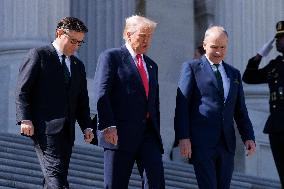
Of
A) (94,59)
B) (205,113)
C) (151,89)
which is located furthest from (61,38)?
(94,59)

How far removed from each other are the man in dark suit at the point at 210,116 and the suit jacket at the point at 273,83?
713mm

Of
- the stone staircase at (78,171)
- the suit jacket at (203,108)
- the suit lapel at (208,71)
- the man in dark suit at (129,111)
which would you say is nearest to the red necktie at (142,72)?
the man in dark suit at (129,111)

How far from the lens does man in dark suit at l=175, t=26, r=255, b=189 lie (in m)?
7.41

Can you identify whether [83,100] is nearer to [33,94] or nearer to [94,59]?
[33,94]

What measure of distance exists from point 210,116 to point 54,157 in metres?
1.33

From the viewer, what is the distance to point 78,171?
991 cm

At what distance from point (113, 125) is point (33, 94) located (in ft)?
2.04

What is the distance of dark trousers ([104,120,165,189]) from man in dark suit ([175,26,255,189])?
446 millimetres

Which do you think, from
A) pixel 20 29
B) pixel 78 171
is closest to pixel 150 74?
pixel 78 171

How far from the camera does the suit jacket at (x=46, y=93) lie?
22.9ft

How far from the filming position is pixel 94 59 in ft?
50.8

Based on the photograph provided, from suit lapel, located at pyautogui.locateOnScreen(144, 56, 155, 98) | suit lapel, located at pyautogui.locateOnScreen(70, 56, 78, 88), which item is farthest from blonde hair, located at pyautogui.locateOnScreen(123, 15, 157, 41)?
suit lapel, located at pyautogui.locateOnScreen(70, 56, 78, 88)

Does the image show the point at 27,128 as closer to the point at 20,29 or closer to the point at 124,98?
the point at 124,98

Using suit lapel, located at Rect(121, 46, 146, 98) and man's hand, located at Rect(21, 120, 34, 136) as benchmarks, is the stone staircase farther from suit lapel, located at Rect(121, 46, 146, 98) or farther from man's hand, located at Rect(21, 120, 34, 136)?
suit lapel, located at Rect(121, 46, 146, 98)
